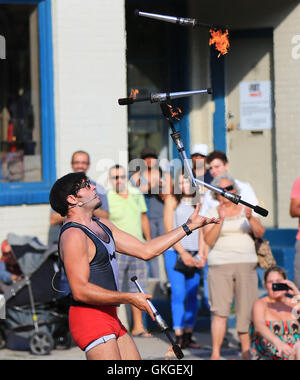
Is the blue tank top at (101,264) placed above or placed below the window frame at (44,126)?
below

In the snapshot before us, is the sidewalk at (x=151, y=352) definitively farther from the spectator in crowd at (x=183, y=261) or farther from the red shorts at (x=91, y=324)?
the red shorts at (x=91, y=324)

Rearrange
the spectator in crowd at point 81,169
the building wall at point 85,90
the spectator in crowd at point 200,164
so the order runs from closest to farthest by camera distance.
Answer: the spectator in crowd at point 81,169 < the spectator in crowd at point 200,164 < the building wall at point 85,90

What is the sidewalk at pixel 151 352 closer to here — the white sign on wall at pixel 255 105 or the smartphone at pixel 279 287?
the smartphone at pixel 279 287

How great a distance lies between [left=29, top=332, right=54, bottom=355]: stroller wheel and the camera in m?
8.26

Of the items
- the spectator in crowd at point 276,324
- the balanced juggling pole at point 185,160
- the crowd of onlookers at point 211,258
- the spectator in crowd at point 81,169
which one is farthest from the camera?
the spectator in crowd at point 81,169

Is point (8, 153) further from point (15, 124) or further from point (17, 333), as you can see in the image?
point (17, 333)

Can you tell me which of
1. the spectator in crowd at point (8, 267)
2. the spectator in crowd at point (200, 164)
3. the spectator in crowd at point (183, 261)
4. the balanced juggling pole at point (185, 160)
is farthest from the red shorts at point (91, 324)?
the spectator in crowd at point (200, 164)

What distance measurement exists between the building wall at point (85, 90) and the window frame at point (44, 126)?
6 cm

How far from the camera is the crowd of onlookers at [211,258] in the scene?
7.18 meters

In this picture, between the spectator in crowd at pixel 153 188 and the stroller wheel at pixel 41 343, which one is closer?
the stroller wheel at pixel 41 343

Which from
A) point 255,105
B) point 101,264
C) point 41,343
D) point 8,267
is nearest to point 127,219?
point 8,267

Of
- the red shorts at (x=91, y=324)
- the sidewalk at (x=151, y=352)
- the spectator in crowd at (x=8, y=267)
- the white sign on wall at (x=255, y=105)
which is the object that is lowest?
the sidewalk at (x=151, y=352)

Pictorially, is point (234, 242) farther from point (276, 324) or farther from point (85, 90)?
point (85, 90)

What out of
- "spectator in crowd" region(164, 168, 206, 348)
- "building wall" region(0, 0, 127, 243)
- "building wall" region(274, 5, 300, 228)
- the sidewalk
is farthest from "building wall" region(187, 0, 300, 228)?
the sidewalk
